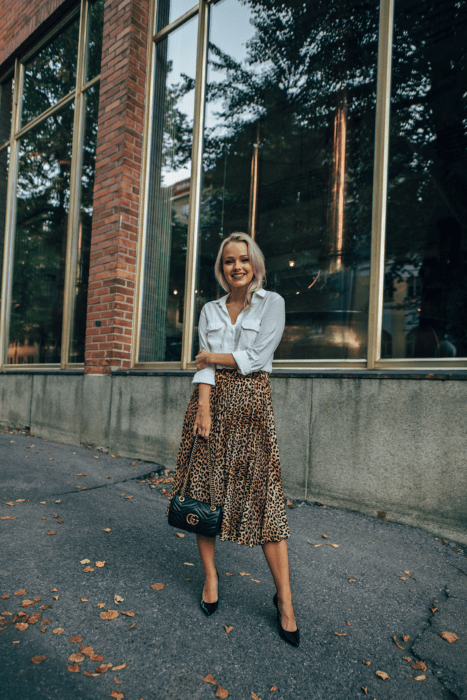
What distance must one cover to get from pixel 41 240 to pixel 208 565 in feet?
25.3

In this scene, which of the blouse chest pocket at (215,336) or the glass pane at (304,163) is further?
the glass pane at (304,163)

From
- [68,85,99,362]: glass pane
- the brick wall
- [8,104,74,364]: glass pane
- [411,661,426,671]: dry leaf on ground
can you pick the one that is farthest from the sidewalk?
the brick wall

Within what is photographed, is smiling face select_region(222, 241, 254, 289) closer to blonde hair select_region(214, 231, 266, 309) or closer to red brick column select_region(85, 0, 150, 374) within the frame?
blonde hair select_region(214, 231, 266, 309)

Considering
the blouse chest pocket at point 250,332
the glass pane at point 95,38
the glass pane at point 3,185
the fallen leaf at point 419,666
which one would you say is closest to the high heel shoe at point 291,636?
the fallen leaf at point 419,666

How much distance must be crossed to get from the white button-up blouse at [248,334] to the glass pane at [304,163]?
2.56 meters

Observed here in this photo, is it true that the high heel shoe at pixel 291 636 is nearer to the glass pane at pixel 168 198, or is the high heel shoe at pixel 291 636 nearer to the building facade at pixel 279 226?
the building facade at pixel 279 226

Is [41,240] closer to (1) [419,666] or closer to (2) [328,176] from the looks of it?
(2) [328,176]

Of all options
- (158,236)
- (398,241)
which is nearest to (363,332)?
(398,241)

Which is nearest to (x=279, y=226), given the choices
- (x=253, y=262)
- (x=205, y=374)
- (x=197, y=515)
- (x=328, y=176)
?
(x=328, y=176)

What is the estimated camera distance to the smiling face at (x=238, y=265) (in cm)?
243

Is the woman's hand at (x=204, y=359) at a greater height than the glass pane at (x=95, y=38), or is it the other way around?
the glass pane at (x=95, y=38)

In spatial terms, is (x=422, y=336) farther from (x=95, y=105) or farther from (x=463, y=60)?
(x=95, y=105)

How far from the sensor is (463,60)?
5484 mm

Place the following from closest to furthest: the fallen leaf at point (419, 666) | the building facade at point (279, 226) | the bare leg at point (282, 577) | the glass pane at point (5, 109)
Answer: the fallen leaf at point (419, 666) < the bare leg at point (282, 577) < the building facade at point (279, 226) < the glass pane at point (5, 109)
